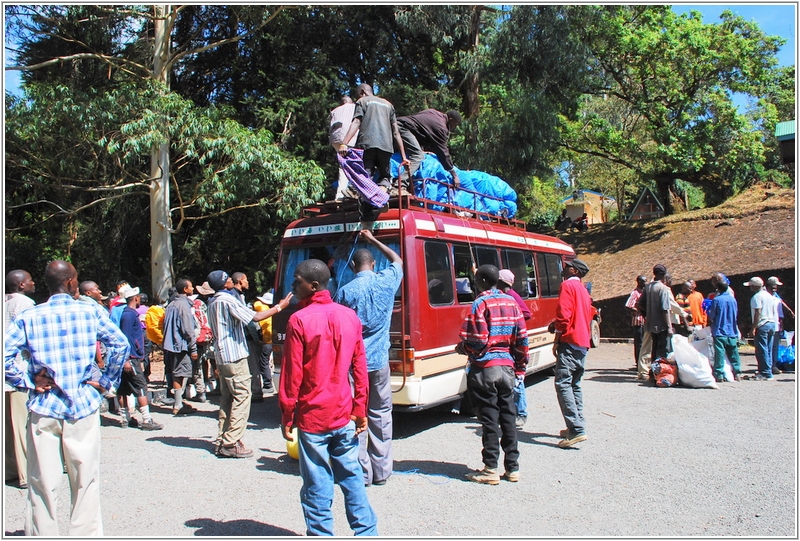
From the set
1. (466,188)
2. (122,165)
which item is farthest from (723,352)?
(122,165)

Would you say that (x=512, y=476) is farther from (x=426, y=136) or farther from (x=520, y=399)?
(x=426, y=136)

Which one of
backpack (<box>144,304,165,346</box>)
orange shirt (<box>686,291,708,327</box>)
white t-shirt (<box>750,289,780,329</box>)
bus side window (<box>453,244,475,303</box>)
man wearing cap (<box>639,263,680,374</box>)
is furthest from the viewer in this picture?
orange shirt (<box>686,291,708,327</box>)

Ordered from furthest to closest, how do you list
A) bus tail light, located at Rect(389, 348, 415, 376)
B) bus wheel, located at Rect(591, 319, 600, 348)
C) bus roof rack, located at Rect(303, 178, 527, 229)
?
bus wheel, located at Rect(591, 319, 600, 348), bus roof rack, located at Rect(303, 178, 527, 229), bus tail light, located at Rect(389, 348, 415, 376)

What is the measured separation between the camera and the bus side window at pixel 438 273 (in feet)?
23.8

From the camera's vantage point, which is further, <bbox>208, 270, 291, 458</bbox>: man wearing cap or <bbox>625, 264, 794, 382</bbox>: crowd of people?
<bbox>625, 264, 794, 382</bbox>: crowd of people

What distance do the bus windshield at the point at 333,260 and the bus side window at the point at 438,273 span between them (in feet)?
1.35

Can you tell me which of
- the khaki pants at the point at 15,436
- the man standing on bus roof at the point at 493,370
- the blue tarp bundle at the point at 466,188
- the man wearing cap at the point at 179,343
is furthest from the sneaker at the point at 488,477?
the man wearing cap at the point at 179,343

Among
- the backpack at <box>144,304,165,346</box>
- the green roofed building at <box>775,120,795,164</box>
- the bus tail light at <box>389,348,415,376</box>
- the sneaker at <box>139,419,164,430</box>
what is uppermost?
the green roofed building at <box>775,120,795,164</box>

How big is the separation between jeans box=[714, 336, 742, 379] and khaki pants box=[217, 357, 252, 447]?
7.88 metres

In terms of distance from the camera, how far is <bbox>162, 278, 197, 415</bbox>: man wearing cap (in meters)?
8.81

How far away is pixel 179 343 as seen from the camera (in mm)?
8797

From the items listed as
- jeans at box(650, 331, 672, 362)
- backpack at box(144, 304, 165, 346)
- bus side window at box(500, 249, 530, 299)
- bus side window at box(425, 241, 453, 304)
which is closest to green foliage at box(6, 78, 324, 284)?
backpack at box(144, 304, 165, 346)

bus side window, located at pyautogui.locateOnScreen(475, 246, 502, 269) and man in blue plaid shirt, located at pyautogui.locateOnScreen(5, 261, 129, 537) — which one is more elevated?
bus side window, located at pyautogui.locateOnScreen(475, 246, 502, 269)

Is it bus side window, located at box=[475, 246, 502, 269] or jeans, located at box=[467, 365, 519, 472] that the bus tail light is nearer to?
jeans, located at box=[467, 365, 519, 472]
